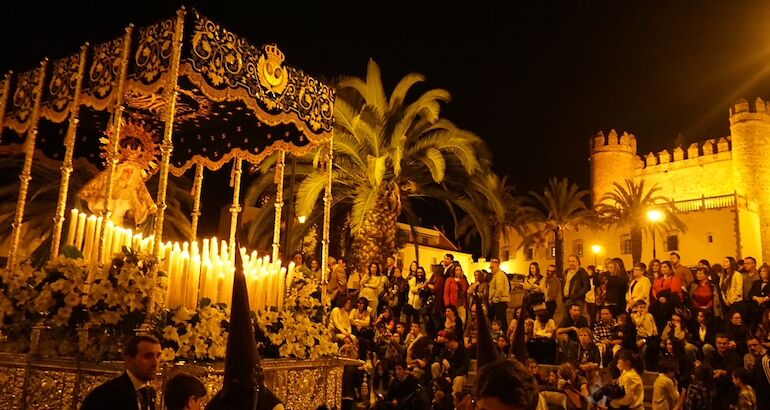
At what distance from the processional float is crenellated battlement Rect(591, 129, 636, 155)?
→ 167 ft

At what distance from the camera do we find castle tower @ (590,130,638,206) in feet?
181

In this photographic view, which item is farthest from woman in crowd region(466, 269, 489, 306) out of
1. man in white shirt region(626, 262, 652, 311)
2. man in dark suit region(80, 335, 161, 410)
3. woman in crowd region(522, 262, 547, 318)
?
man in dark suit region(80, 335, 161, 410)

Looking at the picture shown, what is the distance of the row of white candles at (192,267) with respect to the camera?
21.5ft

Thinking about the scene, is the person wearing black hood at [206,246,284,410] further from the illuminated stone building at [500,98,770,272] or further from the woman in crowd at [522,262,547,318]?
the illuminated stone building at [500,98,770,272]

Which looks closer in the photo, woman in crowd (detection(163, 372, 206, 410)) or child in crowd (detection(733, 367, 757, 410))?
woman in crowd (detection(163, 372, 206, 410))

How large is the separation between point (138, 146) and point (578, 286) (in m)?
8.94

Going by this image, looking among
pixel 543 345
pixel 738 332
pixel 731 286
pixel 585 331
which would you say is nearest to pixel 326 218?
pixel 585 331

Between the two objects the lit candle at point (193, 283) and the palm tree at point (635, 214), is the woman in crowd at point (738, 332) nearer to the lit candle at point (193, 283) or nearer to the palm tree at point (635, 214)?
the lit candle at point (193, 283)

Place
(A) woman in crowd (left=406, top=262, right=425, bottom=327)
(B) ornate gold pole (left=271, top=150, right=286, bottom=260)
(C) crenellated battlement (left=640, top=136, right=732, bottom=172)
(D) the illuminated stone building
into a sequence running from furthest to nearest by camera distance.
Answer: (C) crenellated battlement (left=640, top=136, right=732, bottom=172) → (D) the illuminated stone building → (A) woman in crowd (left=406, top=262, right=425, bottom=327) → (B) ornate gold pole (left=271, top=150, right=286, bottom=260)

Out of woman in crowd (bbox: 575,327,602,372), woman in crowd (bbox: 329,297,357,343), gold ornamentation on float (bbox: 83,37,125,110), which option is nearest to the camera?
gold ornamentation on float (bbox: 83,37,125,110)

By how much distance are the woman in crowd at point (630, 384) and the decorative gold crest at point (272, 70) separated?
6111mm

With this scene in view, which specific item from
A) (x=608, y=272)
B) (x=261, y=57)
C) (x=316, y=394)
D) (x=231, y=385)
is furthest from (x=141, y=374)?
(x=608, y=272)

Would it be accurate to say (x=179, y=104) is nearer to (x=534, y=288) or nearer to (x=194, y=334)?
(x=194, y=334)

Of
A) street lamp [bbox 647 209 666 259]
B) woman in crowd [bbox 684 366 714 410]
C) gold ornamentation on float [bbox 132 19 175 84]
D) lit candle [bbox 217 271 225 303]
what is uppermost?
street lamp [bbox 647 209 666 259]
